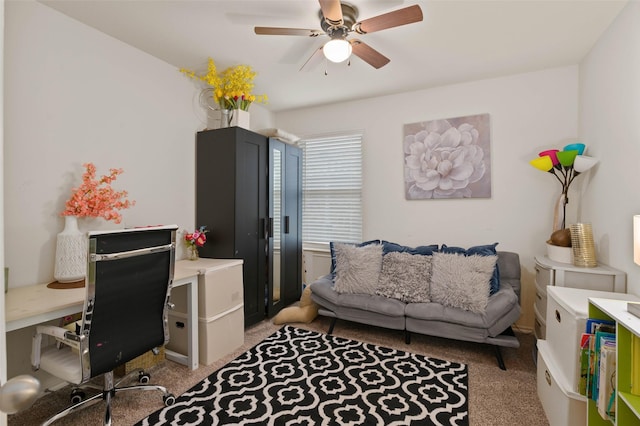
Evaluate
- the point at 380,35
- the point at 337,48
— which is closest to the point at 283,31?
the point at 337,48

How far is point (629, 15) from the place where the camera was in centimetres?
200

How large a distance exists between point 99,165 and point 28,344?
1295mm

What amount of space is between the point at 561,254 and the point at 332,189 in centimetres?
247

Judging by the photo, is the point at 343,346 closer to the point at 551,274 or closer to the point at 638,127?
the point at 551,274

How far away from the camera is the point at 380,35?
7.94 ft

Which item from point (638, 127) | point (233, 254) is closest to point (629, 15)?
point (638, 127)

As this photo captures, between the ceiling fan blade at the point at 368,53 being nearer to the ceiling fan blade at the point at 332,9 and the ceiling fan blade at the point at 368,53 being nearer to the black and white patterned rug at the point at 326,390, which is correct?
the ceiling fan blade at the point at 332,9

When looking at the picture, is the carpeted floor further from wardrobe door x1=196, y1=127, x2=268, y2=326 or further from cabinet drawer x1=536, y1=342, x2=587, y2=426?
wardrobe door x1=196, y1=127, x2=268, y2=326

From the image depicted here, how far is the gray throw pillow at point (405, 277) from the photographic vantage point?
2793 millimetres

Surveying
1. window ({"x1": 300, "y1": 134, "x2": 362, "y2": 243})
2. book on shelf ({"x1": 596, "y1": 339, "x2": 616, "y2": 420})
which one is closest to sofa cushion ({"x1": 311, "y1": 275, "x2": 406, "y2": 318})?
window ({"x1": 300, "y1": 134, "x2": 362, "y2": 243})

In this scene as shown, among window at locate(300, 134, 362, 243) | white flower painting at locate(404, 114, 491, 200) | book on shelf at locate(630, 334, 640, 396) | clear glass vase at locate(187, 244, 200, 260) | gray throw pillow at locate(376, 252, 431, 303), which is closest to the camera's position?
book on shelf at locate(630, 334, 640, 396)

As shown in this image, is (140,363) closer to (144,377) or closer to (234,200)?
(144,377)

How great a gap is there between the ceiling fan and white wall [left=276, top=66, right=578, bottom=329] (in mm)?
1418

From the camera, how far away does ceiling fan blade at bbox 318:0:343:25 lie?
172 cm
